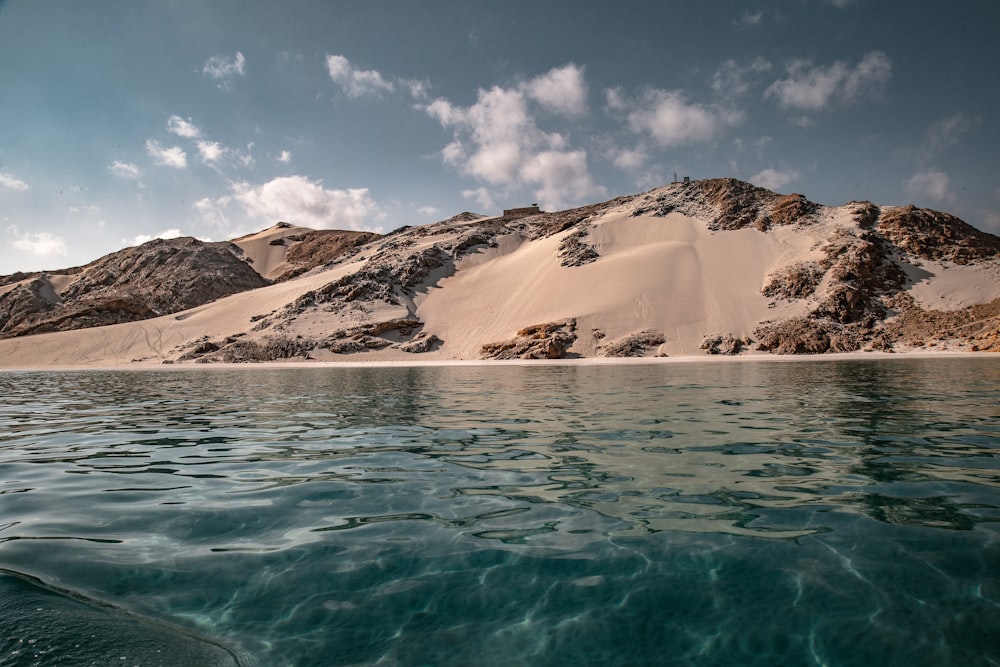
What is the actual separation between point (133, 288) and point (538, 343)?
50.4 meters

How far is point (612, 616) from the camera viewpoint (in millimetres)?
2770

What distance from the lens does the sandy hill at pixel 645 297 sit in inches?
1391

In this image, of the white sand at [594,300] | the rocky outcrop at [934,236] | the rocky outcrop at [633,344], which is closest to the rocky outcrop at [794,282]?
the white sand at [594,300]

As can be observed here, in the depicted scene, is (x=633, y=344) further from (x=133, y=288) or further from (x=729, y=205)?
(x=133, y=288)

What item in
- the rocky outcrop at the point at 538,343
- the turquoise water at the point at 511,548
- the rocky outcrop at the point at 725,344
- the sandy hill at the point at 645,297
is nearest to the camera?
the turquoise water at the point at 511,548

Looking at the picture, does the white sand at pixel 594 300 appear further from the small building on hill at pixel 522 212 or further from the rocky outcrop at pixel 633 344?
the small building on hill at pixel 522 212

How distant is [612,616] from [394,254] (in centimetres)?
5467

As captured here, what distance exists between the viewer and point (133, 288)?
60.9 m

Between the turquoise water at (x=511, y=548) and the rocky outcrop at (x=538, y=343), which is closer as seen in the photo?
the turquoise water at (x=511, y=548)

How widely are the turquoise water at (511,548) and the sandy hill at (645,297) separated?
28.8 meters

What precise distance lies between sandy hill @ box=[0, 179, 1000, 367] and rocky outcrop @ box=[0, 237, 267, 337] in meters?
6.43

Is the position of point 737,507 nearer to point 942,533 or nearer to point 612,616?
point 942,533

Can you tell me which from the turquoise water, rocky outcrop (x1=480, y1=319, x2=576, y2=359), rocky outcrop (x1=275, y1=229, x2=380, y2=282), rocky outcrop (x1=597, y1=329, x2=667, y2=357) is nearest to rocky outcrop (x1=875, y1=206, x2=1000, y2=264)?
rocky outcrop (x1=597, y1=329, x2=667, y2=357)

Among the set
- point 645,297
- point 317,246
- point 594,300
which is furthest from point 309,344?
point 317,246
